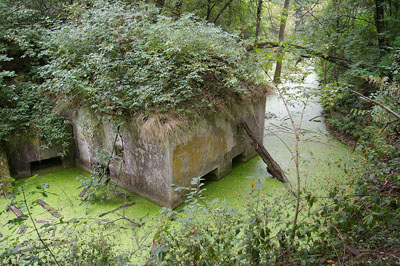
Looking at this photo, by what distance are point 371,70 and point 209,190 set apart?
5703 millimetres

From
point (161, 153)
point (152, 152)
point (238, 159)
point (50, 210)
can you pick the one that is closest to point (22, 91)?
point (50, 210)

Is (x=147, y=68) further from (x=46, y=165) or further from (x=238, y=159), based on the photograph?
(x=46, y=165)

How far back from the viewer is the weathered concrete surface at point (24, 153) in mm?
5758

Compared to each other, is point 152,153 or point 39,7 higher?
point 39,7

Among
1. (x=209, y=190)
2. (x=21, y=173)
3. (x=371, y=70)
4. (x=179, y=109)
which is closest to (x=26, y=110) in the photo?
(x=21, y=173)

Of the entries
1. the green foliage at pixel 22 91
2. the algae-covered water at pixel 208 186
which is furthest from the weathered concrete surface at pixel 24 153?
the algae-covered water at pixel 208 186

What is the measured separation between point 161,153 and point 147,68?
62.4 inches

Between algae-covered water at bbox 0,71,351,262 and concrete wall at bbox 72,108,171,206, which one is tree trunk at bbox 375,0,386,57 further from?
concrete wall at bbox 72,108,171,206

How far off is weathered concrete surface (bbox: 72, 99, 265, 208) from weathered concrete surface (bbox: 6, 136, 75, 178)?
2.56 ft

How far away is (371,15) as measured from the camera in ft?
25.8

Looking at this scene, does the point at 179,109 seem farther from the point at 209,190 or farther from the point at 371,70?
the point at 371,70

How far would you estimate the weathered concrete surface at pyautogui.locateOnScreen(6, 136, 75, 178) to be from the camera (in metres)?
5.76

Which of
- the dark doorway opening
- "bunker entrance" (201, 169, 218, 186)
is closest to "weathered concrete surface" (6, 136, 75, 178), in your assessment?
"bunker entrance" (201, 169, 218, 186)

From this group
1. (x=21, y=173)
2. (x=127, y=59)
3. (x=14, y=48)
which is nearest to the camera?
(x=127, y=59)
